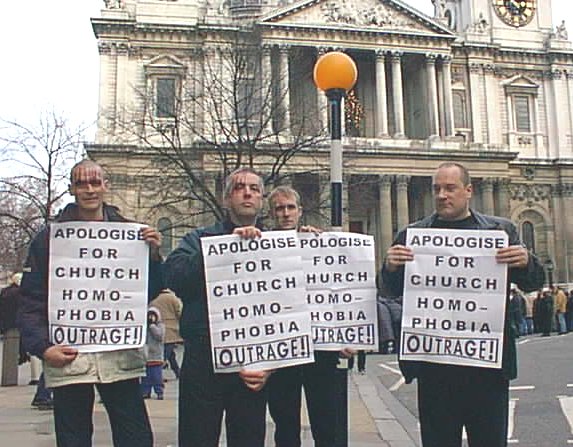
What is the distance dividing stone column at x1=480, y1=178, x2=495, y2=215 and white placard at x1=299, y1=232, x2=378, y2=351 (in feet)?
138

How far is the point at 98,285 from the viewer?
5.33 m

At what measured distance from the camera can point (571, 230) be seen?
5081cm

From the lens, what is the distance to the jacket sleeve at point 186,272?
16.7 feet

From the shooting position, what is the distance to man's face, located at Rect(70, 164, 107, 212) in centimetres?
520

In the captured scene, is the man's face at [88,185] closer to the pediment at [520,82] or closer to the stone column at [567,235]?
the stone column at [567,235]

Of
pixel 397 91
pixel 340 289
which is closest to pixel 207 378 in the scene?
pixel 340 289

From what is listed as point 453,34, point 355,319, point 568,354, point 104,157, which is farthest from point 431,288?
point 453,34

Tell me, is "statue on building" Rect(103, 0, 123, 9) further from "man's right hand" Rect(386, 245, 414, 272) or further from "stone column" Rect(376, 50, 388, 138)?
"man's right hand" Rect(386, 245, 414, 272)

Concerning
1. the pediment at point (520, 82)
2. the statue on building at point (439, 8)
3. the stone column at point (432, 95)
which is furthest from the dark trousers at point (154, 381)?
the statue on building at point (439, 8)

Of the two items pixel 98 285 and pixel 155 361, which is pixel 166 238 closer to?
pixel 155 361

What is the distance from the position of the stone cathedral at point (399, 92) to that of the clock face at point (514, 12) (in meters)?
0.10

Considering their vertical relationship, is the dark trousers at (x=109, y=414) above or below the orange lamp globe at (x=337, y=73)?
below

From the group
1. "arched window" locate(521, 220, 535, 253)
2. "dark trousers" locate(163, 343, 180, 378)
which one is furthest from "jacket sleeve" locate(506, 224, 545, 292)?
"arched window" locate(521, 220, 535, 253)

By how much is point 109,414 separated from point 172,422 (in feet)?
18.3
